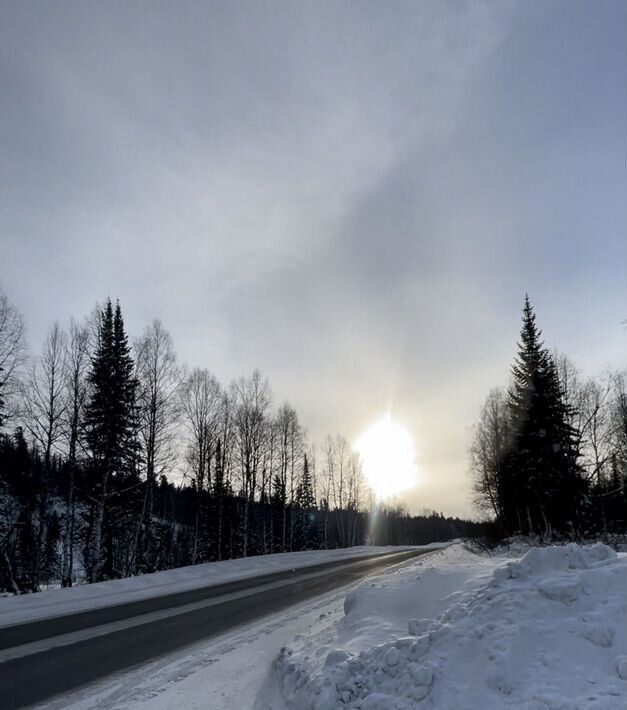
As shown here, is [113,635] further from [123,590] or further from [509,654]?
[509,654]

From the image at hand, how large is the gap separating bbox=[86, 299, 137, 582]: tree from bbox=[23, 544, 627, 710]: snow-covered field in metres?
16.6

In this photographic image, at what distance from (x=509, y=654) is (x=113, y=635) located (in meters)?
8.18

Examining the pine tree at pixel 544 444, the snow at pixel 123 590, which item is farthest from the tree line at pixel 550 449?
the snow at pixel 123 590

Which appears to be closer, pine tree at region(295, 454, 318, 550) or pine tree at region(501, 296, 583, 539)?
pine tree at region(501, 296, 583, 539)

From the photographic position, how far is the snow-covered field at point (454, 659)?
434 cm

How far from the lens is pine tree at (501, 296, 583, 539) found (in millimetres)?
29250

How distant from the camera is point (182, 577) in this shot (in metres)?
20.2

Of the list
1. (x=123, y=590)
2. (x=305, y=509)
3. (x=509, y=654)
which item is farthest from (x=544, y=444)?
(x=305, y=509)

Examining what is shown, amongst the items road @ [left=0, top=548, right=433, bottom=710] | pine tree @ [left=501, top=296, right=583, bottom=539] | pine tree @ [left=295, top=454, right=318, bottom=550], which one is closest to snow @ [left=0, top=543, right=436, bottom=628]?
road @ [left=0, top=548, right=433, bottom=710]

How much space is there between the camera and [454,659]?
16.0 feet

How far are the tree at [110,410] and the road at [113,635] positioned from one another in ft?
31.9

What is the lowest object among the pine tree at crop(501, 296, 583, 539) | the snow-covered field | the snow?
the snow

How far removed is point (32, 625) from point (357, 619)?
764cm

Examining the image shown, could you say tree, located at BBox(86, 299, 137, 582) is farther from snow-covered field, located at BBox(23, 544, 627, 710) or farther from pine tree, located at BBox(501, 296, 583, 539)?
pine tree, located at BBox(501, 296, 583, 539)
